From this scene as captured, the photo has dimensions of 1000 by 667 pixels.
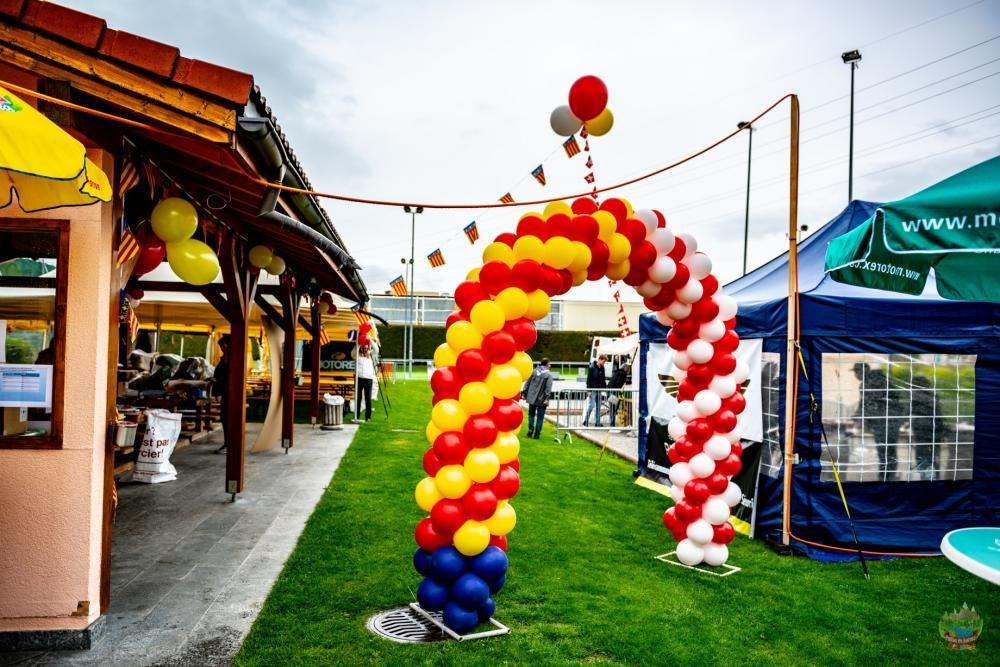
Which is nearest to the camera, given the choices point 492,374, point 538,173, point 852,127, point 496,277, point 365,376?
point 492,374

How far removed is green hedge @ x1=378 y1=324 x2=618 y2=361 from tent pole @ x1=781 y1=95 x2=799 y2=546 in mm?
34325

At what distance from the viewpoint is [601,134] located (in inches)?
204

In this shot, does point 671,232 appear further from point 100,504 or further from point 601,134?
point 100,504

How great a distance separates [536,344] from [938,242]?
3809 cm

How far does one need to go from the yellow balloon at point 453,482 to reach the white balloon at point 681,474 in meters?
2.60

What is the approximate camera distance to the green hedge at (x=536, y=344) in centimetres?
4078

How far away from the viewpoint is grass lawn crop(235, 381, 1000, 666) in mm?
4043

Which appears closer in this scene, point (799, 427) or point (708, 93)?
point (799, 427)

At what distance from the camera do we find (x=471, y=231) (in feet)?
34.5

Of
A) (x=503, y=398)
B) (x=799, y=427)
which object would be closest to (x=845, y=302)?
(x=799, y=427)

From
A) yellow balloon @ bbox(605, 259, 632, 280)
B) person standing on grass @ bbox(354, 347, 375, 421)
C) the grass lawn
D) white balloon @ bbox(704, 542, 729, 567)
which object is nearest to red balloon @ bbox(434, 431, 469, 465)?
the grass lawn

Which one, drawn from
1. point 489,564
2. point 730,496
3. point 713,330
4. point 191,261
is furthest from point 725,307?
point 191,261

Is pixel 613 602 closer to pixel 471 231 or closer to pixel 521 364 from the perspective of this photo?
pixel 521 364

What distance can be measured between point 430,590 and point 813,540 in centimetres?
404
